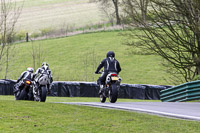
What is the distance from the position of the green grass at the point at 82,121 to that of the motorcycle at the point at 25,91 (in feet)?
17.0

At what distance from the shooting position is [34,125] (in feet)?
27.1

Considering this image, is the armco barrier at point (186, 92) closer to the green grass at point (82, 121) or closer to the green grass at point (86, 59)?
the green grass at point (82, 121)

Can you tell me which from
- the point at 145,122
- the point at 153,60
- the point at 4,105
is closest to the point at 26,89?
the point at 4,105

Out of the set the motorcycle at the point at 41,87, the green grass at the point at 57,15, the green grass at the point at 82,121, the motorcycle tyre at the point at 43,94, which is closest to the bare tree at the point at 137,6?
the motorcycle at the point at 41,87

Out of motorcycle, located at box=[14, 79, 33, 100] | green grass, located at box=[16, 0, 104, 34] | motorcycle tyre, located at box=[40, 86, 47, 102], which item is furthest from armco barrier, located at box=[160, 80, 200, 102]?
green grass, located at box=[16, 0, 104, 34]

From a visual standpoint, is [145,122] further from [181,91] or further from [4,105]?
[181,91]

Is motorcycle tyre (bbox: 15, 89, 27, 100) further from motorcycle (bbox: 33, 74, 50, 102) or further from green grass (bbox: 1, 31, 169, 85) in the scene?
green grass (bbox: 1, 31, 169, 85)

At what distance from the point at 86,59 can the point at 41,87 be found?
73.6 ft

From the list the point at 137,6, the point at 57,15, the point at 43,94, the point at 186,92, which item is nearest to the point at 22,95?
the point at 43,94

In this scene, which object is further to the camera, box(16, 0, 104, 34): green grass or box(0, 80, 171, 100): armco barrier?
box(16, 0, 104, 34): green grass

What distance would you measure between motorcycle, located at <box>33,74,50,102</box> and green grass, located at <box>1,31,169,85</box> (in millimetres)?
17598

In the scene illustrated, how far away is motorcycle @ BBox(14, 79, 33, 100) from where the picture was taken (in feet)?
53.7

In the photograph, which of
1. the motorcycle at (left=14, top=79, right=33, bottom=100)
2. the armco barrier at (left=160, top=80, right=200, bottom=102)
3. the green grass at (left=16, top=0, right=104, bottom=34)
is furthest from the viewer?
the green grass at (left=16, top=0, right=104, bottom=34)

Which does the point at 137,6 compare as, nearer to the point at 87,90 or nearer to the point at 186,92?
the point at 186,92
